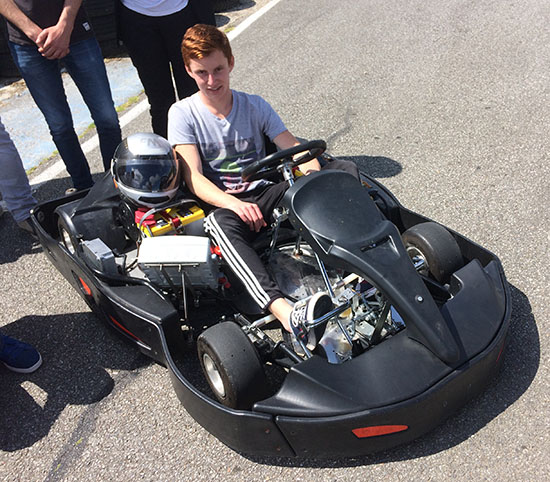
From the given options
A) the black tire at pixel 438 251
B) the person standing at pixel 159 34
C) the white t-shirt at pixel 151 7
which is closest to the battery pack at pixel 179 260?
the black tire at pixel 438 251

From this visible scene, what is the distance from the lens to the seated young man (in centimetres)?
279

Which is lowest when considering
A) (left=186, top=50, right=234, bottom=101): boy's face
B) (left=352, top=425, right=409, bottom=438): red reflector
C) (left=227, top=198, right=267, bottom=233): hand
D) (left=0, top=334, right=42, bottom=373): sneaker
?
(left=0, top=334, right=42, bottom=373): sneaker

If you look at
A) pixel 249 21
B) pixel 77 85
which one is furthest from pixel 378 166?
pixel 249 21

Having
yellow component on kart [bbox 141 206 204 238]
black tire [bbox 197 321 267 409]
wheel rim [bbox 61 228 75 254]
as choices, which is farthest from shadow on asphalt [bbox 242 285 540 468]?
wheel rim [bbox 61 228 75 254]

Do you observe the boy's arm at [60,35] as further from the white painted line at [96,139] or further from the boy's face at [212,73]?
the white painted line at [96,139]

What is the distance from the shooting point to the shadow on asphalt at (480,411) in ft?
7.75

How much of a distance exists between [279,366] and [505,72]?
4.21 meters

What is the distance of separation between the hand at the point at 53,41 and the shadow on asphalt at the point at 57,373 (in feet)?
5.17

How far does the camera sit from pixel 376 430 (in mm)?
2186

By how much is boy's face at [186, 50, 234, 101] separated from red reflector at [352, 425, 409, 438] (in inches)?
68.6

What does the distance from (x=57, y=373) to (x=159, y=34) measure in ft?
7.40

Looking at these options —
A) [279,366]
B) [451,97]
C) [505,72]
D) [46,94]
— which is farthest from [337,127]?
[279,366]

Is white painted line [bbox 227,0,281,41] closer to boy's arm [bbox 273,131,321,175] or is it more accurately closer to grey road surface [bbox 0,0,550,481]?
grey road surface [bbox 0,0,550,481]

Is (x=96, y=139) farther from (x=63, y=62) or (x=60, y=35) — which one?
(x=60, y=35)
